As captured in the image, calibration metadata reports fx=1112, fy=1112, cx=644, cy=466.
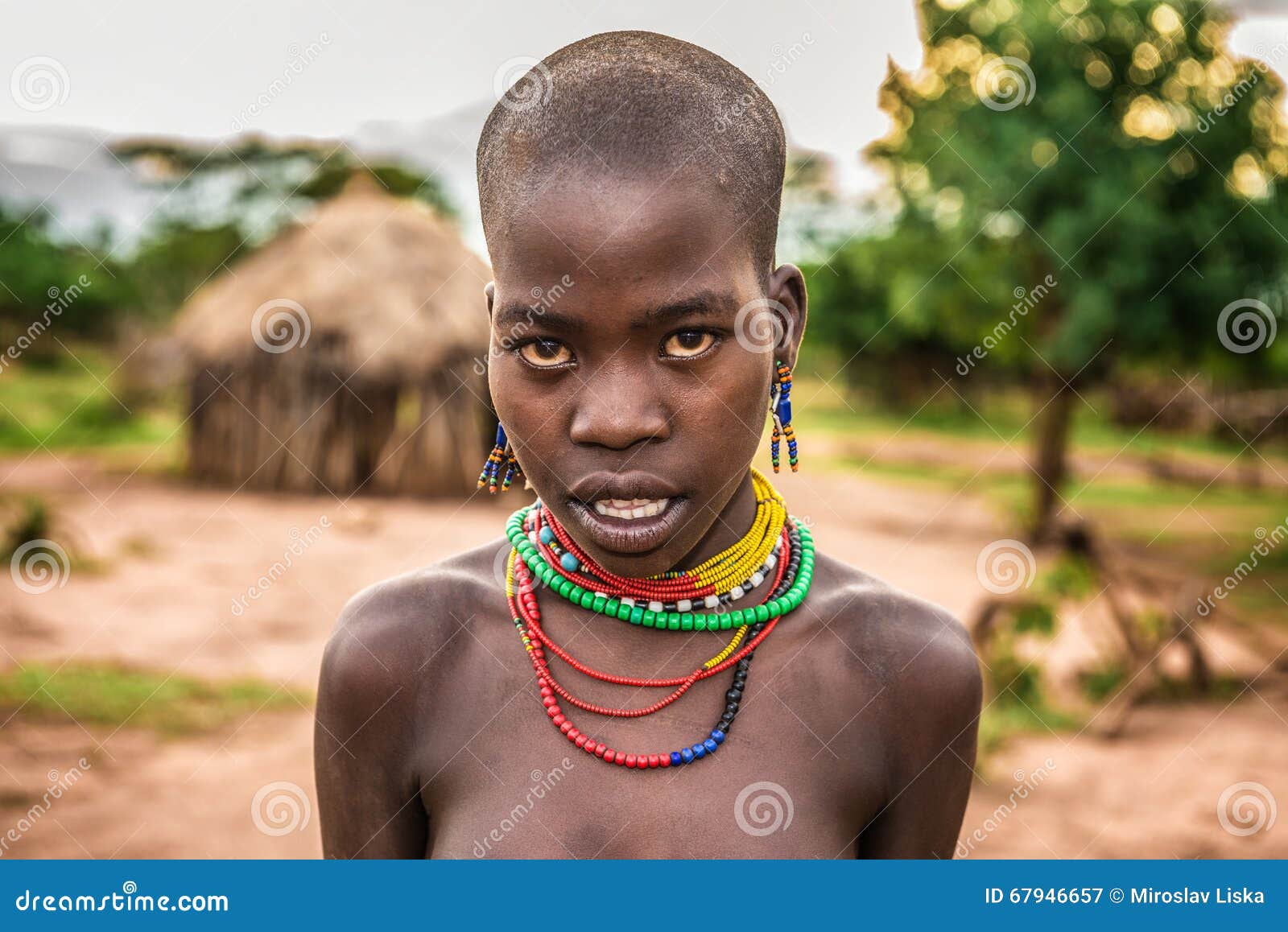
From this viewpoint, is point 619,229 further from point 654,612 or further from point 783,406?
point 654,612

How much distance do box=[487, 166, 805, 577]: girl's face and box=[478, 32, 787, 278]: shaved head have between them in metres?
0.03

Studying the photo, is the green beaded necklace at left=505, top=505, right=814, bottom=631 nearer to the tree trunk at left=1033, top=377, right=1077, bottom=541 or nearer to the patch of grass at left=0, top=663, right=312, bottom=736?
the patch of grass at left=0, top=663, right=312, bottom=736

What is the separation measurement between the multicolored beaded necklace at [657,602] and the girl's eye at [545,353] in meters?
0.40

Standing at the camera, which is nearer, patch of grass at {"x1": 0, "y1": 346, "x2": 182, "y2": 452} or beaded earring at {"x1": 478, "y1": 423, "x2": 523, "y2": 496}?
beaded earring at {"x1": 478, "y1": 423, "x2": 523, "y2": 496}

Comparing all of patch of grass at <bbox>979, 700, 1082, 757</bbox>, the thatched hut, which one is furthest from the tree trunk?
the thatched hut

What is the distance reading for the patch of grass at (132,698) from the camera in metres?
6.68

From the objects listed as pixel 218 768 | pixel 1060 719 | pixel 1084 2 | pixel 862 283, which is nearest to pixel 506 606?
pixel 218 768

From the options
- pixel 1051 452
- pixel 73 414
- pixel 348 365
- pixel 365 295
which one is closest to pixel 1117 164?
pixel 1051 452

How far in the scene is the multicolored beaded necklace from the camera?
1804 mm

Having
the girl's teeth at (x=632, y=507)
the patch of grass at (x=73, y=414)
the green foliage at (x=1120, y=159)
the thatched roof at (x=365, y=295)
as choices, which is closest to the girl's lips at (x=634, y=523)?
the girl's teeth at (x=632, y=507)

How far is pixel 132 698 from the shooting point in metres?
7.01

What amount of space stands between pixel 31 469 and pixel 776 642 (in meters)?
17.7

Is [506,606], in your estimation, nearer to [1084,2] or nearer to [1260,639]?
[1260,639]

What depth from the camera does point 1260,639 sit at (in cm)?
852
